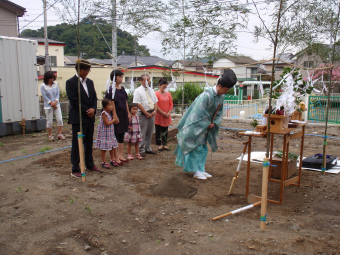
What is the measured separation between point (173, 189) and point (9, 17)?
1745cm

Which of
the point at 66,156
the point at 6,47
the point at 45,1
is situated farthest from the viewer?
the point at 45,1

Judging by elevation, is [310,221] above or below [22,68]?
below

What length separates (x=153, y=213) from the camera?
398 centimetres

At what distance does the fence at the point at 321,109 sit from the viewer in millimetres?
13453

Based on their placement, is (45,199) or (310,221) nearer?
(310,221)

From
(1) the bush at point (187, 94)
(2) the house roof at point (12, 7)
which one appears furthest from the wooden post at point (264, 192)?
(2) the house roof at point (12, 7)

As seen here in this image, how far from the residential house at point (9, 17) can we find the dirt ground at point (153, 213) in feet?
46.9

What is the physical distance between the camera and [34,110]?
32.1 ft

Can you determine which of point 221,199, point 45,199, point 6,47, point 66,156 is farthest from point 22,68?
point 221,199

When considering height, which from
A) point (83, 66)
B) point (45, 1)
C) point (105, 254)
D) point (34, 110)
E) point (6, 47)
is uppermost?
point (45, 1)

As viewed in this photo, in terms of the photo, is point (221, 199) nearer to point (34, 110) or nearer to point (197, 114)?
point (197, 114)

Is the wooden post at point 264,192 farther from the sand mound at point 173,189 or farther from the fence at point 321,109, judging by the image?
the fence at point 321,109

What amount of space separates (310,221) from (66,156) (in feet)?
16.2

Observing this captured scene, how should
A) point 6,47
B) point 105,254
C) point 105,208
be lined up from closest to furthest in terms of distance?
point 105,254 < point 105,208 < point 6,47
